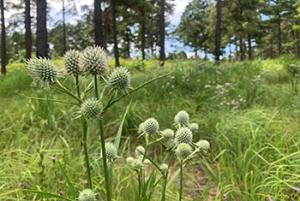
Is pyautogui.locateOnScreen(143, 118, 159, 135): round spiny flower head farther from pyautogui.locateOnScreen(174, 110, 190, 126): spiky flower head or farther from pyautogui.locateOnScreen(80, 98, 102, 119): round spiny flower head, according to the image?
pyautogui.locateOnScreen(80, 98, 102, 119): round spiny flower head

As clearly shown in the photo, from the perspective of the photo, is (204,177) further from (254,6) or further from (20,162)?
(254,6)

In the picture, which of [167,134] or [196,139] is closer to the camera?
[167,134]

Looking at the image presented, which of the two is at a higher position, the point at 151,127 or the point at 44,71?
the point at 44,71

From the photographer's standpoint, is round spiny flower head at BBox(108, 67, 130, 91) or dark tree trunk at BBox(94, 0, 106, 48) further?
dark tree trunk at BBox(94, 0, 106, 48)

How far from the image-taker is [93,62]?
121 cm

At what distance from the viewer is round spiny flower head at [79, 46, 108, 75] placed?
1.21 m

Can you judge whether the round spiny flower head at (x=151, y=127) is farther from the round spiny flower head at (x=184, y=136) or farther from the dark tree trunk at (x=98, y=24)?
the dark tree trunk at (x=98, y=24)

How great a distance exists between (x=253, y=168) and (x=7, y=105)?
4.00m

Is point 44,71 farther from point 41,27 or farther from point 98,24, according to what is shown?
point 98,24

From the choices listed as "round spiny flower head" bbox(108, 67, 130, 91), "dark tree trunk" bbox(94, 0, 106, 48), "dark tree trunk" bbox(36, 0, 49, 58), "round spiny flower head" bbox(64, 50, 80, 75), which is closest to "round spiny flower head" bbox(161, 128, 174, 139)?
"round spiny flower head" bbox(108, 67, 130, 91)

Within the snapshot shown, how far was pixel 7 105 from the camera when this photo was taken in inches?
242

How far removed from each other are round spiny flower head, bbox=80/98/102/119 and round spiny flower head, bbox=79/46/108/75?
0.28 ft

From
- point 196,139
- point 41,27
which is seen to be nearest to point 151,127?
point 196,139

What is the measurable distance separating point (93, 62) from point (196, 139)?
3.47 m
